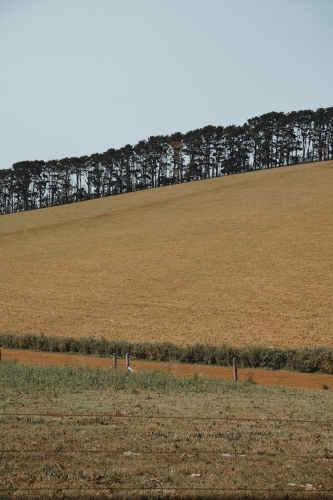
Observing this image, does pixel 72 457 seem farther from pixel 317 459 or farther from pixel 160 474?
pixel 317 459

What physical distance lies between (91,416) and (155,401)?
11.8ft

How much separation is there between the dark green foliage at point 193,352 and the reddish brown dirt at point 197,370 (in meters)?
0.73

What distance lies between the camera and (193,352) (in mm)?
32125

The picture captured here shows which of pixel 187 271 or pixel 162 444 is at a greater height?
pixel 187 271

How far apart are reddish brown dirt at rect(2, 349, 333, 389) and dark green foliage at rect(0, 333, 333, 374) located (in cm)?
73

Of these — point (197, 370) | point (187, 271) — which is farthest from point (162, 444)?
point (187, 271)

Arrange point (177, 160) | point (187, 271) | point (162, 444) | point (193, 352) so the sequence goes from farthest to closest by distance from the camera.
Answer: point (177, 160) < point (187, 271) < point (193, 352) < point (162, 444)

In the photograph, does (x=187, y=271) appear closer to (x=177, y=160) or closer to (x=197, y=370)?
(x=197, y=370)

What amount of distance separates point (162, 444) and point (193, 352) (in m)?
21.3

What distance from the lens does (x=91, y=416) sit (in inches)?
544

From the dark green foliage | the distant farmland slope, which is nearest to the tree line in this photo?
the distant farmland slope

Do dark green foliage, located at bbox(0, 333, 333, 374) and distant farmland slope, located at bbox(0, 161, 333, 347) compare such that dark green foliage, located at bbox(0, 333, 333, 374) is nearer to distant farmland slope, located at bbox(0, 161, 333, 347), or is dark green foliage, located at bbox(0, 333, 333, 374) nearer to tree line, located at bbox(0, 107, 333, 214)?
distant farmland slope, located at bbox(0, 161, 333, 347)

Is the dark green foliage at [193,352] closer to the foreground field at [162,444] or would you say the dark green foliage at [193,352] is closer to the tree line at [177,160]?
the foreground field at [162,444]

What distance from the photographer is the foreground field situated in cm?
848
